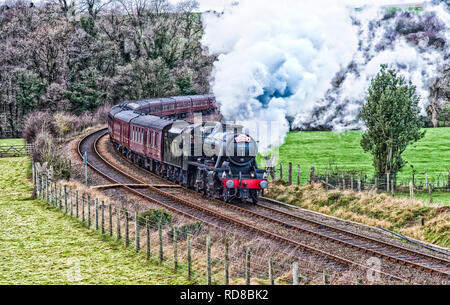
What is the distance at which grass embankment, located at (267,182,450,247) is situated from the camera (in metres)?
19.3

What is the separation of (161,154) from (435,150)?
81.3 ft

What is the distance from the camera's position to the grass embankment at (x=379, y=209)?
19.3 metres

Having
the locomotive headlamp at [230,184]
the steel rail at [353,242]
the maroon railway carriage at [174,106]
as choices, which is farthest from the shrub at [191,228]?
the maroon railway carriage at [174,106]

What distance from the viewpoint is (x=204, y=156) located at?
85.9ft

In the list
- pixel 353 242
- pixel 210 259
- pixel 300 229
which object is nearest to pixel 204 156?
pixel 300 229

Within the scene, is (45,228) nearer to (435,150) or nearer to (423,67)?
(423,67)

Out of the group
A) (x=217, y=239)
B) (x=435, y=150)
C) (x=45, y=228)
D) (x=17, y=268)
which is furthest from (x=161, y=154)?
(x=435, y=150)

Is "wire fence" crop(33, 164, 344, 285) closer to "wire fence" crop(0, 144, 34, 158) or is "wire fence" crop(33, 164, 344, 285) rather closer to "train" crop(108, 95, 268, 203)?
"train" crop(108, 95, 268, 203)

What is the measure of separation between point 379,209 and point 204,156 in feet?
27.2

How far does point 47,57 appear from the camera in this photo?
2574 inches

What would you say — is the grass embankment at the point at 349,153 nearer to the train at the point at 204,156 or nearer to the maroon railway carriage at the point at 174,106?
the train at the point at 204,156

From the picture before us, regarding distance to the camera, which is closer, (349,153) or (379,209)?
(379,209)

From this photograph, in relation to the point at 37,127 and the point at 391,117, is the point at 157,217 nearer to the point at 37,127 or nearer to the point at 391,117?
the point at 391,117

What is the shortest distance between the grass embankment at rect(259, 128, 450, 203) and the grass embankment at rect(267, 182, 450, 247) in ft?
23.2
